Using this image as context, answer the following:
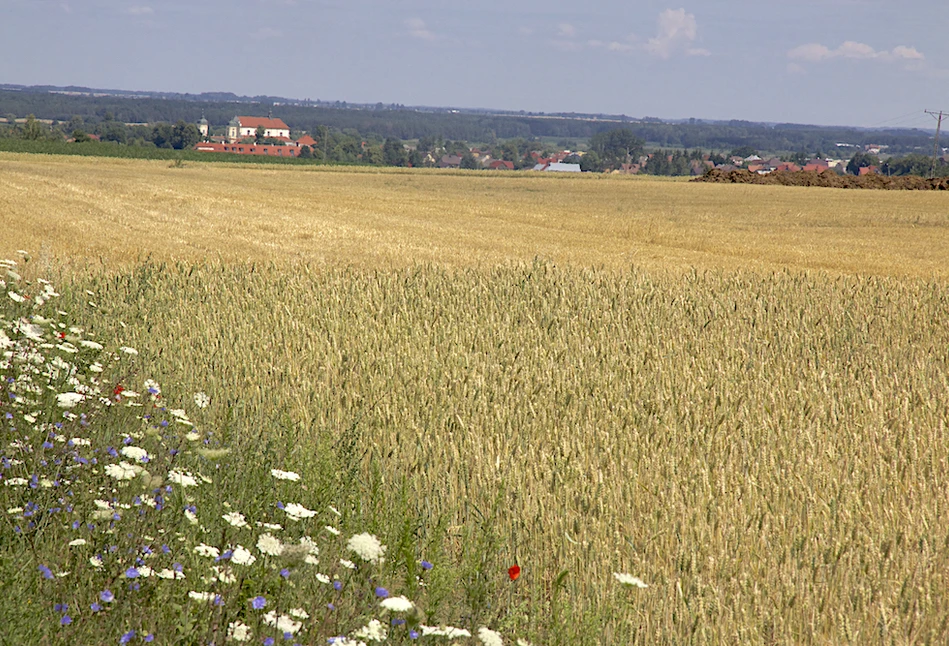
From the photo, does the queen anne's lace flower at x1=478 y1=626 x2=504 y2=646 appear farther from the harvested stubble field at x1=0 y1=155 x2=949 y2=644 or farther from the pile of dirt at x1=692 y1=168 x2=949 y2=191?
the pile of dirt at x1=692 y1=168 x2=949 y2=191

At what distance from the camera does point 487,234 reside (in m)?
21.3

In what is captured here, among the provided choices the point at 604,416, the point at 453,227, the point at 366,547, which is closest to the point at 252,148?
the point at 453,227

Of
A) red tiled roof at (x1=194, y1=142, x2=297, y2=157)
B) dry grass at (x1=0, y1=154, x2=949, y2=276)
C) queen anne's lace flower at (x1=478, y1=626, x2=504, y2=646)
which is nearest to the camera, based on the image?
queen anne's lace flower at (x1=478, y1=626, x2=504, y2=646)

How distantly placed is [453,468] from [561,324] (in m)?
4.56

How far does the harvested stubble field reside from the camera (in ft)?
12.3

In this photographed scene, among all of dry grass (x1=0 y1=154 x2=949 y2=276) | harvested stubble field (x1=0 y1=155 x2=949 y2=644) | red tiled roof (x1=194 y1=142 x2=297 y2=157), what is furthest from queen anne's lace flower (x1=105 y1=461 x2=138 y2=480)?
red tiled roof (x1=194 y1=142 x2=297 y2=157)

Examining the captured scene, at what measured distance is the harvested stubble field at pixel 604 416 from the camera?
374 centimetres

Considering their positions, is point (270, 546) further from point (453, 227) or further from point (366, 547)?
point (453, 227)

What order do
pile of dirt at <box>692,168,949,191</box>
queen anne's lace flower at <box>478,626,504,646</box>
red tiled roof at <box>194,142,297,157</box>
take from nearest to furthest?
queen anne's lace flower at <box>478,626,504,646</box> < pile of dirt at <box>692,168,949,191</box> < red tiled roof at <box>194,142,297,157</box>

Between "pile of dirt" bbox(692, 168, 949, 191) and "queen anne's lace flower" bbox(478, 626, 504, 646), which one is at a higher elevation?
"pile of dirt" bbox(692, 168, 949, 191)

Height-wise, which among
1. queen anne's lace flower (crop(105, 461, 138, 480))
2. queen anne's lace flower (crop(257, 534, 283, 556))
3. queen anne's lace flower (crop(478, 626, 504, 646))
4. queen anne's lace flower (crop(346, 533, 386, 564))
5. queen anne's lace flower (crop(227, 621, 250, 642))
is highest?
queen anne's lace flower (crop(105, 461, 138, 480))

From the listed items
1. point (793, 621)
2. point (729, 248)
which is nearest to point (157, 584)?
point (793, 621)

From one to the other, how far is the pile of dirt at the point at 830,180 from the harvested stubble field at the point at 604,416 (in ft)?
127

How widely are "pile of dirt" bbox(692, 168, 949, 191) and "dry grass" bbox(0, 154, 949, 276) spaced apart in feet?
42.6
